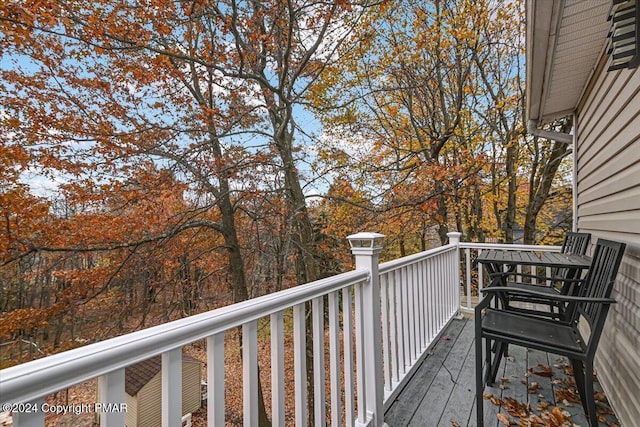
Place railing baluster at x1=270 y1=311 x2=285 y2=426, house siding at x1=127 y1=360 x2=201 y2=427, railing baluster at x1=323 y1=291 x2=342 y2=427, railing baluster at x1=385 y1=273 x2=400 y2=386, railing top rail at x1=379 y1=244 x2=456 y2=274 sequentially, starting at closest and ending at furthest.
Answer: railing baluster at x1=270 y1=311 x2=285 y2=426 < railing baluster at x1=323 y1=291 x2=342 y2=427 < railing top rail at x1=379 y1=244 x2=456 y2=274 < railing baluster at x1=385 y1=273 x2=400 y2=386 < house siding at x1=127 y1=360 x2=201 y2=427

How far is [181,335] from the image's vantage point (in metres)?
0.87

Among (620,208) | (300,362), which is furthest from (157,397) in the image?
(620,208)

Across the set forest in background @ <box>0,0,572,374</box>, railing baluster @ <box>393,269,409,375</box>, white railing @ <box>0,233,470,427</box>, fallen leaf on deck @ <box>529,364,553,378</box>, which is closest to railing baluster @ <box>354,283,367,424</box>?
white railing @ <box>0,233,470,427</box>

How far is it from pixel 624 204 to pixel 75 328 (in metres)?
7.60

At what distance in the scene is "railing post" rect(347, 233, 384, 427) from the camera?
73.5 inches

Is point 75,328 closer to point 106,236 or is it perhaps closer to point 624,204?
point 106,236

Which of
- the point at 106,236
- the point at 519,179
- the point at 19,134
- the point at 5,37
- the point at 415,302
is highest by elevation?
the point at 5,37

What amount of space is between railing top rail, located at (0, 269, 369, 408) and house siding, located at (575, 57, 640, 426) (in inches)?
86.8

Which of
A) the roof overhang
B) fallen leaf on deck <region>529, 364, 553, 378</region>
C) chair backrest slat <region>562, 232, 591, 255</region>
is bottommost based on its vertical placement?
fallen leaf on deck <region>529, 364, 553, 378</region>

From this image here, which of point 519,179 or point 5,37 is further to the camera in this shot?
point 519,179

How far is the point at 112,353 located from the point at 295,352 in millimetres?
819

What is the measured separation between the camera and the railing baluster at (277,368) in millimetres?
1240

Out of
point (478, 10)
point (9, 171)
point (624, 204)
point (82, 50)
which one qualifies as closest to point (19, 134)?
point (9, 171)

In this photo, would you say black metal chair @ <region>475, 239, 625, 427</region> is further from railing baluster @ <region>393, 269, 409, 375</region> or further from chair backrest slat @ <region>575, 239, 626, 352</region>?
railing baluster @ <region>393, 269, 409, 375</region>
